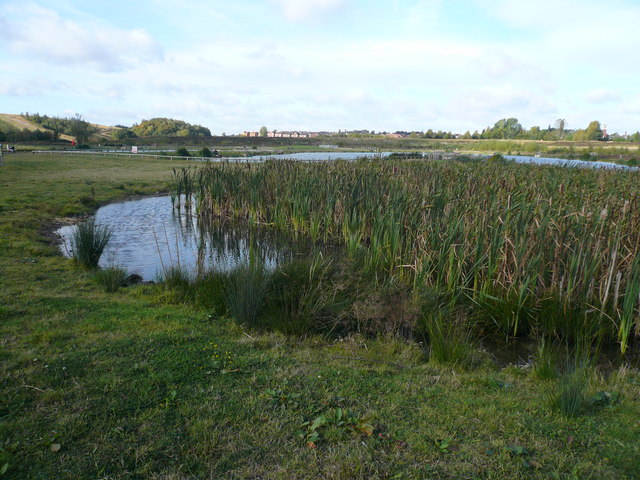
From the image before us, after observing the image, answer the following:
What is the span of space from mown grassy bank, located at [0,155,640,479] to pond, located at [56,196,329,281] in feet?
8.01

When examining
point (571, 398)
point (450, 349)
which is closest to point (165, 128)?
point (450, 349)

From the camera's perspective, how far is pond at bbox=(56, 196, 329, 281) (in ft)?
27.0

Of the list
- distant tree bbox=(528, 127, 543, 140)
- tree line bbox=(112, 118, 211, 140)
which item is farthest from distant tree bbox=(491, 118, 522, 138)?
tree line bbox=(112, 118, 211, 140)

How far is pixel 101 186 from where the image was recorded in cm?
1927

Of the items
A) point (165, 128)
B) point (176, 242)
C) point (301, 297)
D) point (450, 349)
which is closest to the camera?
point (450, 349)

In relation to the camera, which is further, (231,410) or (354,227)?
(354,227)

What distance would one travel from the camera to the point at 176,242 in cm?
795

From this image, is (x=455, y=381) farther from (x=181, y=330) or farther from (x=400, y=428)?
(x=181, y=330)

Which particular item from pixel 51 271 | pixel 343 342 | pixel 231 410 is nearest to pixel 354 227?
pixel 343 342

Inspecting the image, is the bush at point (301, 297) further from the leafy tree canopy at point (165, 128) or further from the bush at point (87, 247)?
the leafy tree canopy at point (165, 128)

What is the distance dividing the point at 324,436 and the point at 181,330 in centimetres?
229

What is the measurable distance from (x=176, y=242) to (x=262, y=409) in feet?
17.6

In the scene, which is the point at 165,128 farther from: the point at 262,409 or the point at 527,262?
the point at 262,409

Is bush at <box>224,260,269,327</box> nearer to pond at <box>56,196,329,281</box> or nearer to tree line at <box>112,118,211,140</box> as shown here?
pond at <box>56,196,329,281</box>
